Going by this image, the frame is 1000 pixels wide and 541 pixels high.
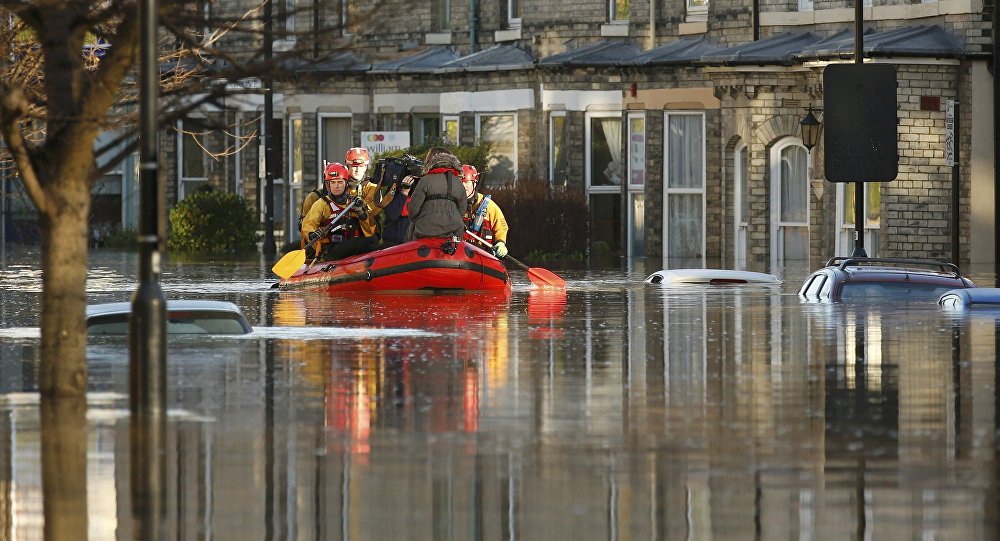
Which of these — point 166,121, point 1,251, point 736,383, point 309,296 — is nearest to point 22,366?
point 166,121

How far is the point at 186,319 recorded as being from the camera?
20.7 meters

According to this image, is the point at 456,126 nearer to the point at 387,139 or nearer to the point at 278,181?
the point at 387,139

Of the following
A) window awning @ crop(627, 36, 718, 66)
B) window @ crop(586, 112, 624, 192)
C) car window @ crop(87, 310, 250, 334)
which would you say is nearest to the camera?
car window @ crop(87, 310, 250, 334)

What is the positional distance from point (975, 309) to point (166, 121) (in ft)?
42.9

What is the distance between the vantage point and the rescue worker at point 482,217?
1212 inches

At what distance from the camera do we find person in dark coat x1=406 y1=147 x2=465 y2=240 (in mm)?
28875

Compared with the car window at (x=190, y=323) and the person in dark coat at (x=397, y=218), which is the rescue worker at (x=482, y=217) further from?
the car window at (x=190, y=323)

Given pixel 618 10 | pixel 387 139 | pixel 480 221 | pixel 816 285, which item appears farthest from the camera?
pixel 387 139

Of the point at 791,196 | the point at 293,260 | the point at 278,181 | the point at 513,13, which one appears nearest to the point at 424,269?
the point at 293,260

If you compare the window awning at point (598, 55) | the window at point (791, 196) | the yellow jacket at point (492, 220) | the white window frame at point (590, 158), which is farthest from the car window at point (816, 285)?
the white window frame at point (590, 158)

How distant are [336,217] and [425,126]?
75.8 ft

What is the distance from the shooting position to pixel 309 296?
30047 mm

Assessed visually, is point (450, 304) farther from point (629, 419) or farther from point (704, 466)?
point (704, 466)

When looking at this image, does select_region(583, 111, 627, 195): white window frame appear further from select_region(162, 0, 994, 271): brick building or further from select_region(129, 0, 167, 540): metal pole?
select_region(129, 0, 167, 540): metal pole
